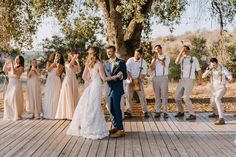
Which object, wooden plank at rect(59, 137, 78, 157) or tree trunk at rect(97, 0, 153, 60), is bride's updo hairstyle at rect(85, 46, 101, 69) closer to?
wooden plank at rect(59, 137, 78, 157)

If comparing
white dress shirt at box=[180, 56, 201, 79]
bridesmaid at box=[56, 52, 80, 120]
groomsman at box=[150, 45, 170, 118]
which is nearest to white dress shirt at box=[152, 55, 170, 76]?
groomsman at box=[150, 45, 170, 118]

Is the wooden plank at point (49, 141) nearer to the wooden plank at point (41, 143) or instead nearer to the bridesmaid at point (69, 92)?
the wooden plank at point (41, 143)

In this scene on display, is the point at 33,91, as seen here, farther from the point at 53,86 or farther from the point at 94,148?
the point at 94,148

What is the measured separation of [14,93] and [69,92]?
4.77ft

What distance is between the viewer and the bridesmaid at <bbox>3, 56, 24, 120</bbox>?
37.8ft

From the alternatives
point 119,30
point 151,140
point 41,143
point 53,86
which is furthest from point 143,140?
point 119,30

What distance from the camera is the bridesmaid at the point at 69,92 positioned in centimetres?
1130

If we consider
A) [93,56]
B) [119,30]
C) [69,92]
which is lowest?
[69,92]

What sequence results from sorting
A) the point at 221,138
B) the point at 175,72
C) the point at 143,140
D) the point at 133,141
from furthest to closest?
the point at 175,72, the point at 221,138, the point at 143,140, the point at 133,141

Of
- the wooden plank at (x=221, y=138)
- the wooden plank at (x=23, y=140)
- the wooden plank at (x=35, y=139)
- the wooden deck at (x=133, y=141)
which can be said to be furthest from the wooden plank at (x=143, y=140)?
the wooden plank at (x=23, y=140)

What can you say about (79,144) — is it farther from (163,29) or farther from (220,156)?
(163,29)

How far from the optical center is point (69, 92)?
11445 mm

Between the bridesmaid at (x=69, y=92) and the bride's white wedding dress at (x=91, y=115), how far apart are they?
2.20m

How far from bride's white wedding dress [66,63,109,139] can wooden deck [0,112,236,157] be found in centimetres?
22
